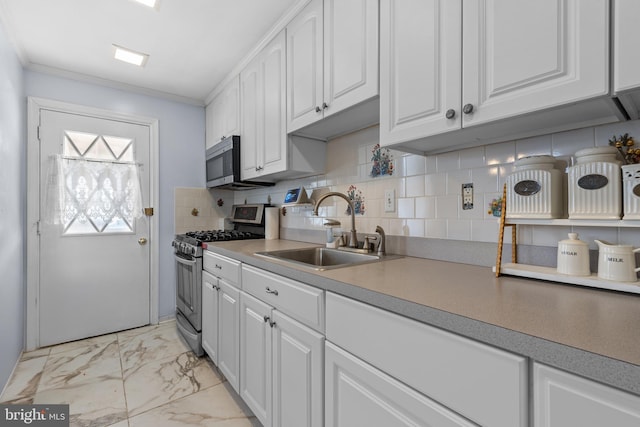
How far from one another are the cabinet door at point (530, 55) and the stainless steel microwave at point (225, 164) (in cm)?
192

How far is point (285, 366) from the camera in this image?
4.14 feet

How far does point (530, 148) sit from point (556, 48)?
40 centimetres

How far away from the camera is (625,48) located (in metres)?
0.70

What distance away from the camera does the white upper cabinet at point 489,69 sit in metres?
0.77

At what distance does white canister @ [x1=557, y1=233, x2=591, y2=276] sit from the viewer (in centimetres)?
90

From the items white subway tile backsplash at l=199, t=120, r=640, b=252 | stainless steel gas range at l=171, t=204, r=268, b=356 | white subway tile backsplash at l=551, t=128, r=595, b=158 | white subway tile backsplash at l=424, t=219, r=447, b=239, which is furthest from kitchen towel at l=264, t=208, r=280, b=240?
white subway tile backsplash at l=551, t=128, r=595, b=158

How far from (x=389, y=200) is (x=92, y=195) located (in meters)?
2.66

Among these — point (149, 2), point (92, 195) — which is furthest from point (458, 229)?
point (92, 195)

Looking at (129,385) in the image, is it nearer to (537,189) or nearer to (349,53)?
(349,53)

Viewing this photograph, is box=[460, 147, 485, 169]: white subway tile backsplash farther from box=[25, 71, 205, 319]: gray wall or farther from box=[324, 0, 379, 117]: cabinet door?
box=[25, 71, 205, 319]: gray wall

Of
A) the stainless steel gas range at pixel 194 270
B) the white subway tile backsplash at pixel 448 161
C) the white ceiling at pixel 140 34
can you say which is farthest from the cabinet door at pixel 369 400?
the white ceiling at pixel 140 34

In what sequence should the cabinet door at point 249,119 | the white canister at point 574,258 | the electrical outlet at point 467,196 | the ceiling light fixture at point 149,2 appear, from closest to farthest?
the white canister at point 574,258 < the electrical outlet at point 467,196 < the ceiling light fixture at point 149,2 < the cabinet door at point 249,119

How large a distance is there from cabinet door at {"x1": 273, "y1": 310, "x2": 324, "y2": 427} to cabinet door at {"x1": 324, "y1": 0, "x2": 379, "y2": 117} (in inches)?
41.4

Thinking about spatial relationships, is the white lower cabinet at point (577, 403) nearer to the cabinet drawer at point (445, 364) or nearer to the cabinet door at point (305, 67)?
the cabinet drawer at point (445, 364)
